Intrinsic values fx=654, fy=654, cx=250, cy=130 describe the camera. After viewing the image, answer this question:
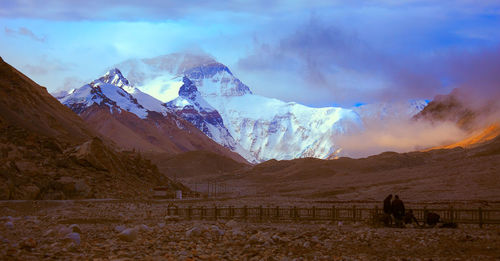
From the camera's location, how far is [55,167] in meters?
60.0

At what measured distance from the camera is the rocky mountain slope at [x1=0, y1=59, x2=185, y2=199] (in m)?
53.2

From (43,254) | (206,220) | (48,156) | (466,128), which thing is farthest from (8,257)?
(466,128)

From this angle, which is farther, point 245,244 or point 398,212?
Result: point 398,212

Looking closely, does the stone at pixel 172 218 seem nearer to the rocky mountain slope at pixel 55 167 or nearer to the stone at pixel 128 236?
the stone at pixel 128 236

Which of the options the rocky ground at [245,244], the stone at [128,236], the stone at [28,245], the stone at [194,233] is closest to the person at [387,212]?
the rocky ground at [245,244]

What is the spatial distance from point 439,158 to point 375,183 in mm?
45751

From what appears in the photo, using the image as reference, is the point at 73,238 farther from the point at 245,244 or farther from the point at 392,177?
the point at 392,177

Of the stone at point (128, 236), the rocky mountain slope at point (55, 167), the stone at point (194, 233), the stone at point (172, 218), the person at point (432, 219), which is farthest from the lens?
the rocky mountain slope at point (55, 167)

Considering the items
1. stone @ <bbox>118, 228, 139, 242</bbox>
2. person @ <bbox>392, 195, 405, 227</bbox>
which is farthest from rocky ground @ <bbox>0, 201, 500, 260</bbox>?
person @ <bbox>392, 195, 405, 227</bbox>

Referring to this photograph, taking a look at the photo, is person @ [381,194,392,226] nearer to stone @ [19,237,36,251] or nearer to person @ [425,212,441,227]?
person @ [425,212,441,227]

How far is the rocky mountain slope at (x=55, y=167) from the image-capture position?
53156 mm

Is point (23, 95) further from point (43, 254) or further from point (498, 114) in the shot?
point (498, 114)

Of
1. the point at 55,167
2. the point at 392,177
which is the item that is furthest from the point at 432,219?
the point at 392,177

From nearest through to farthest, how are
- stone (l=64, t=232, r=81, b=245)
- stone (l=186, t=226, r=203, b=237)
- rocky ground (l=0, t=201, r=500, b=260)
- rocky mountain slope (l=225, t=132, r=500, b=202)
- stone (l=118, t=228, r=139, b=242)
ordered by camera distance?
rocky ground (l=0, t=201, r=500, b=260), stone (l=64, t=232, r=81, b=245), stone (l=118, t=228, r=139, b=242), stone (l=186, t=226, r=203, b=237), rocky mountain slope (l=225, t=132, r=500, b=202)
